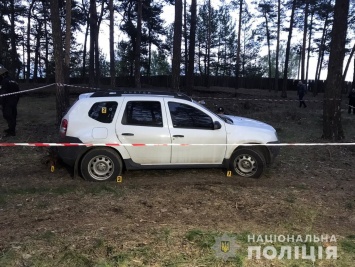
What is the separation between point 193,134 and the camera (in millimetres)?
6609

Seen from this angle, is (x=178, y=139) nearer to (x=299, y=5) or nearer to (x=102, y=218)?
(x=102, y=218)

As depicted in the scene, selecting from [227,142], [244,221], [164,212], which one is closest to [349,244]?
[244,221]

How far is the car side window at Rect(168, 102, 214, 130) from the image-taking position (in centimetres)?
668

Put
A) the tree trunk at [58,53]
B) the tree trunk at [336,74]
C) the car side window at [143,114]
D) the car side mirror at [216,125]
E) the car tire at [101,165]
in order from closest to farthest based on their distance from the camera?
the car tire at [101,165] < the car side window at [143,114] < the car side mirror at [216,125] < the tree trunk at [336,74] < the tree trunk at [58,53]

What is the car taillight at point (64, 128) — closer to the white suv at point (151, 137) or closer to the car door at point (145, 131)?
the white suv at point (151, 137)

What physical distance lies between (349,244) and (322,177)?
10.9 feet

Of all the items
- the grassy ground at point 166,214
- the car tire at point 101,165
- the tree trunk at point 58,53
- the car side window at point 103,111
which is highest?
the tree trunk at point 58,53

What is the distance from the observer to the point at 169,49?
1485 inches

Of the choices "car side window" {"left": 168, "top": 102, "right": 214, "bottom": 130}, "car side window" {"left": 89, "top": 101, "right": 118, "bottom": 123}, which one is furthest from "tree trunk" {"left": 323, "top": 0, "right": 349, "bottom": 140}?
"car side window" {"left": 89, "top": 101, "right": 118, "bottom": 123}

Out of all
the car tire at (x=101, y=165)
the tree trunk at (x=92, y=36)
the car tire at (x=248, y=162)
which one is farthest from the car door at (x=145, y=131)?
the tree trunk at (x=92, y=36)

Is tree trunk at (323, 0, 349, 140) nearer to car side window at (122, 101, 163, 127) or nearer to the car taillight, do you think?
car side window at (122, 101, 163, 127)

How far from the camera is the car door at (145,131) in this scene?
21.2ft

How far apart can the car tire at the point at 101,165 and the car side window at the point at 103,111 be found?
57 centimetres

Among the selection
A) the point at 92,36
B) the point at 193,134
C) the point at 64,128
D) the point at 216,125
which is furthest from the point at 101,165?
the point at 92,36
